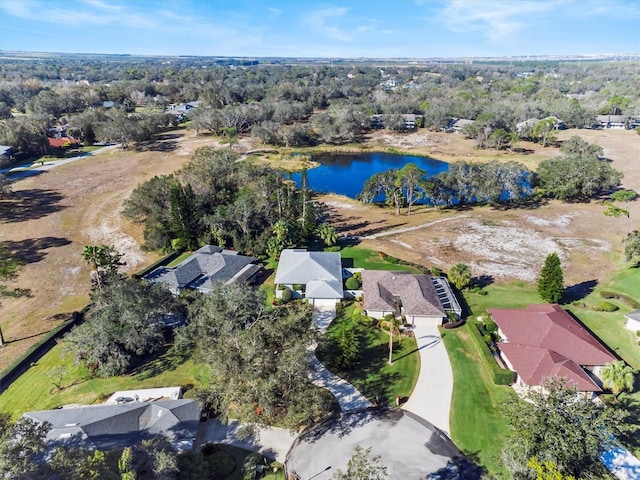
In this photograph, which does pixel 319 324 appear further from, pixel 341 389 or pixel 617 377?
pixel 617 377

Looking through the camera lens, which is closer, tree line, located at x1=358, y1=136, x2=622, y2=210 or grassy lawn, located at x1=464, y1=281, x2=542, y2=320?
grassy lawn, located at x1=464, y1=281, x2=542, y2=320

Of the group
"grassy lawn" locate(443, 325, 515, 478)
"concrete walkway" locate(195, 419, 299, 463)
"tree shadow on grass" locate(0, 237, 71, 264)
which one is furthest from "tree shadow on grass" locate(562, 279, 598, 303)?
"tree shadow on grass" locate(0, 237, 71, 264)

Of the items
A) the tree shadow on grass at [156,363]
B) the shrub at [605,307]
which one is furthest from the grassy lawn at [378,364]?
the shrub at [605,307]

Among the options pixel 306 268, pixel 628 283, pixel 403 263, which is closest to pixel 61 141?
pixel 306 268

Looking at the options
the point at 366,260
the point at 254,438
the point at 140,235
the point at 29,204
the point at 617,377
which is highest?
the point at 617,377

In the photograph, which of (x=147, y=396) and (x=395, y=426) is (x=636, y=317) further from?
(x=147, y=396)

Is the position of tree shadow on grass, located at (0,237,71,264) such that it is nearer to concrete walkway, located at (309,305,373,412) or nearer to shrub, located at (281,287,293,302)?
shrub, located at (281,287,293,302)

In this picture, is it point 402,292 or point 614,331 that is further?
point 402,292
